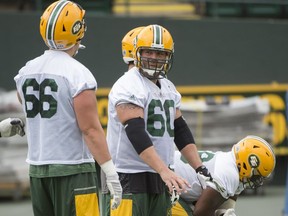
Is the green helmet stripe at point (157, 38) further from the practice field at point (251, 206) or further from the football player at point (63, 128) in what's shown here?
the practice field at point (251, 206)

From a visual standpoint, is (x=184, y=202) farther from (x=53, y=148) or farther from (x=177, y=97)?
(x=53, y=148)

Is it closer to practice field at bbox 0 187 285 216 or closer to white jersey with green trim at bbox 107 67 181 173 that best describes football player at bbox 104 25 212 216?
white jersey with green trim at bbox 107 67 181 173

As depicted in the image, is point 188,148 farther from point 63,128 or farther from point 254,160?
point 63,128

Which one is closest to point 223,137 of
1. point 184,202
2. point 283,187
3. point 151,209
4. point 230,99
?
point 230,99

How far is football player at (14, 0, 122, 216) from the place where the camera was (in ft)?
16.0

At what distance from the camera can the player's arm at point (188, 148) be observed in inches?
Answer: 219

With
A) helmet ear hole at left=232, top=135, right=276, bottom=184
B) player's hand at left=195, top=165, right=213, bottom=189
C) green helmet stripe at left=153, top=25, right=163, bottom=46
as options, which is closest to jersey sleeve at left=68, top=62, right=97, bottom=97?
green helmet stripe at left=153, top=25, right=163, bottom=46

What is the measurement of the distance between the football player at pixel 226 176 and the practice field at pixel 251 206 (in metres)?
3.76

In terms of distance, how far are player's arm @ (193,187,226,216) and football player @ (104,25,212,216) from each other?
321 millimetres

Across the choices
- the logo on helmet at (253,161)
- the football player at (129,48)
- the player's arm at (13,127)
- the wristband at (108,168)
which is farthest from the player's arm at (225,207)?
the player's arm at (13,127)

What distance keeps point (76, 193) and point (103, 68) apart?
7763 mm

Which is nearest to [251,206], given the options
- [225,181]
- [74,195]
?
[225,181]

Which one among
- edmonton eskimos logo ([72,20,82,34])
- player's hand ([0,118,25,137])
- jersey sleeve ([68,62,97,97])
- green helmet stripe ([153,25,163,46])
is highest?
edmonton eskimos logo ([72,20,82,34])

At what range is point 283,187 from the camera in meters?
13.0
